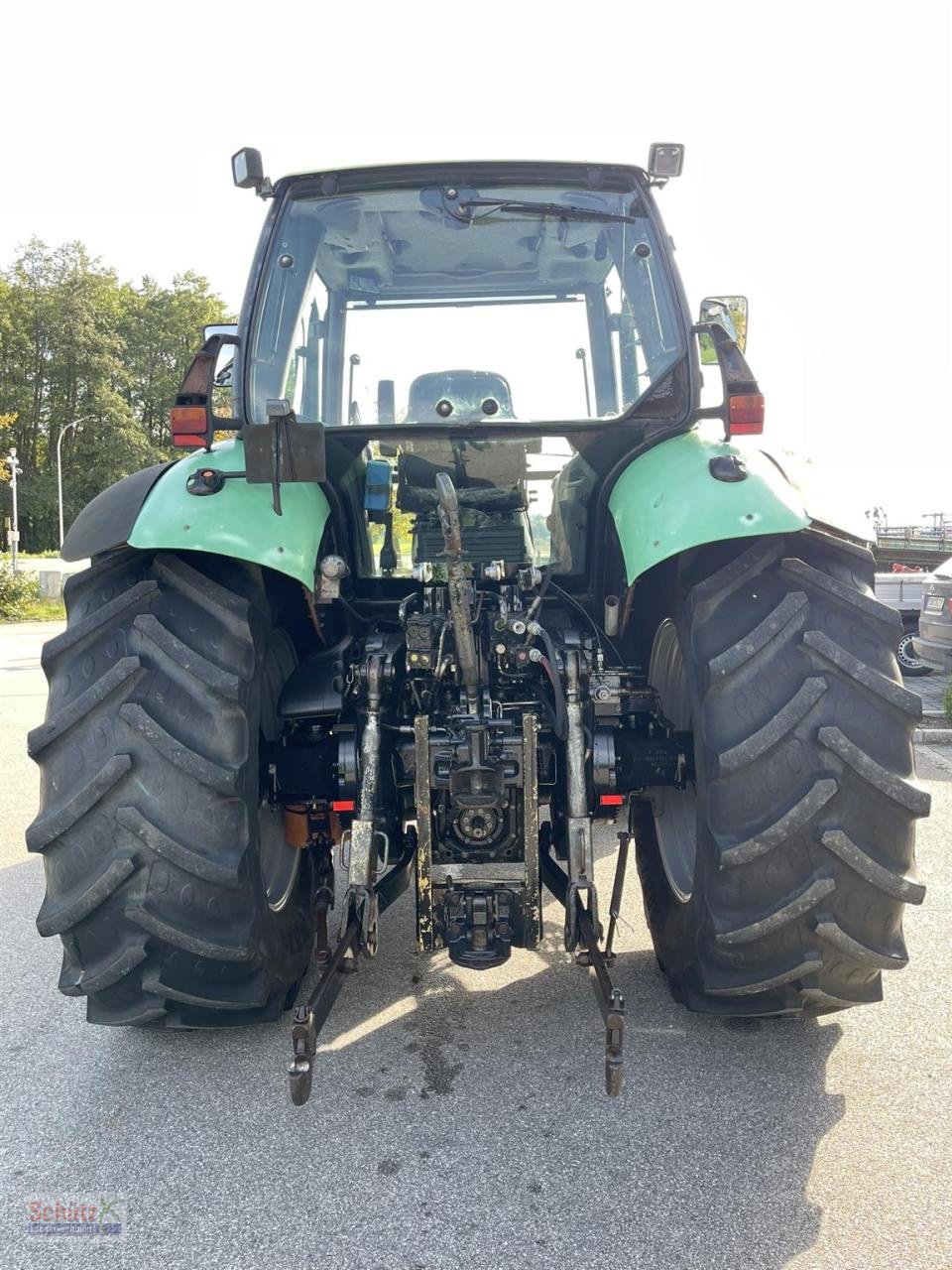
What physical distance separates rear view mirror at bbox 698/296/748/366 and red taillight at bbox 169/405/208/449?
63.3 inches

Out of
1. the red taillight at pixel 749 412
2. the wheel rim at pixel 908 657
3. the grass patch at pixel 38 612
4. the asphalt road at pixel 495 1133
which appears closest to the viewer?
the asphalt road at pixel 495 1133

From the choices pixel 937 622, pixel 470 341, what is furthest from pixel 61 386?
pixel 470 341

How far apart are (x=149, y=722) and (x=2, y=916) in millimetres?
2273

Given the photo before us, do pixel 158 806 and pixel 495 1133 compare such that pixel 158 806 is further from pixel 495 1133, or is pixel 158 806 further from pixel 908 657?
pixel 908 657

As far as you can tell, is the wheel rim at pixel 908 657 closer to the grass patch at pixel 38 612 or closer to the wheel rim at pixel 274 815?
the wheel rim at pixel 274 815

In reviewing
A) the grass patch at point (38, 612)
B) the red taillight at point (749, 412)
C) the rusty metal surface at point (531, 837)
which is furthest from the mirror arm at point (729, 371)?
the grass patch at point (38, 612)

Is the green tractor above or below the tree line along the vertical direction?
below

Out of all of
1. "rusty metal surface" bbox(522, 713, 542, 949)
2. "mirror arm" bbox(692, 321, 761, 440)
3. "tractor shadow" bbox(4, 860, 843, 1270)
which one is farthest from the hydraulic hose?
"tractor shadow" bbox(4, 860, 843, 1270)

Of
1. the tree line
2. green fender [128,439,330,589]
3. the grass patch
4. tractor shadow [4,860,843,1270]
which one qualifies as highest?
the tree line

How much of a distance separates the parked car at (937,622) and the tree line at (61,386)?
51884 millimetres

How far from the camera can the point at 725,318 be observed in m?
3.07

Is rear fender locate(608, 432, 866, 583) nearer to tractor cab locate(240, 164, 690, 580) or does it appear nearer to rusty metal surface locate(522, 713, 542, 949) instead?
tractor cab locate(240, 164, 690, 580)

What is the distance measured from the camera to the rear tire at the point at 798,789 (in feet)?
7.63

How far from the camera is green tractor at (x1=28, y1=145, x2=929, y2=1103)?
237 centimetres
